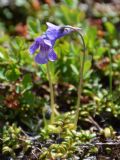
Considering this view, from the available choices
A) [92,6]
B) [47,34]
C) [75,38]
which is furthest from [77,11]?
[47,34]

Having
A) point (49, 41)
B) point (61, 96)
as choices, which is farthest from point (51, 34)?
point (61, 96)

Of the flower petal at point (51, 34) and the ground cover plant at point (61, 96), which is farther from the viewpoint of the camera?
the ground cover plant at point (61, 96)

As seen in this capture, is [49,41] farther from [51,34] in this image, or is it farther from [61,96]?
[61,96]

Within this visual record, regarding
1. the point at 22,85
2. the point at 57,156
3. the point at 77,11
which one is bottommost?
the point at 57,156

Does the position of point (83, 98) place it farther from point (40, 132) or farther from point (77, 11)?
point (77, 11)

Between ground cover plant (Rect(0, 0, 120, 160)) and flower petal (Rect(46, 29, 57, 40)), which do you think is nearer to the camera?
flower petal (Rect(46, 29, 57, 40))

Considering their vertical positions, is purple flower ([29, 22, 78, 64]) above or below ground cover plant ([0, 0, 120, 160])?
above

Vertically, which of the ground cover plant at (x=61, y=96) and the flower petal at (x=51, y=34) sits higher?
the flower petal at (x=51, y=34)
